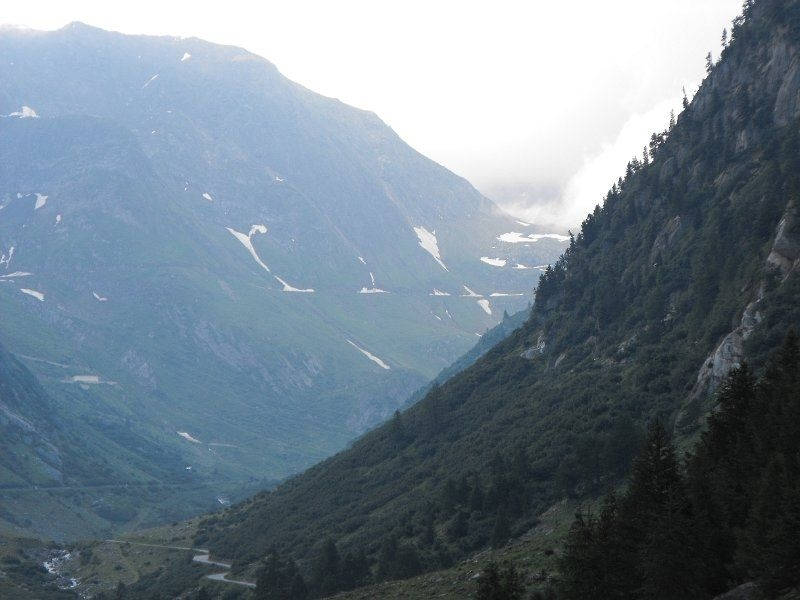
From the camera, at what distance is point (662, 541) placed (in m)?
41.9

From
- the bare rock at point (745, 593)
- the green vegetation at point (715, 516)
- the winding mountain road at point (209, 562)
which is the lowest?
the bare rock at point (745, 593)

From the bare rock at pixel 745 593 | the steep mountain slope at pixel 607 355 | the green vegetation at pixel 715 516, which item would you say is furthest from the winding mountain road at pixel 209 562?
the bare rock at pixel 745 593

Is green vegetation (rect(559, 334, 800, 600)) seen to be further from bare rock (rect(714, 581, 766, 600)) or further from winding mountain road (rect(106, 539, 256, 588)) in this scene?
winding mountain road (rect(106, 539, 256, 588))

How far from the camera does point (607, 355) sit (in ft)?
391

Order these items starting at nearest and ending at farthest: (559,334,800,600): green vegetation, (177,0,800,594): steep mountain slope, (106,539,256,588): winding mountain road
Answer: (559,334,800,600): green vegetation < (177,0,800,594): steep mountain slope < (106,539,256,588): winding mountain road

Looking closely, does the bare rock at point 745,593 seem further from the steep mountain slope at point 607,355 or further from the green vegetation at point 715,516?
the steep mountain slope at point 607,355

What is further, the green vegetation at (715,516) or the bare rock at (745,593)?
the green vegetation at (715,516)

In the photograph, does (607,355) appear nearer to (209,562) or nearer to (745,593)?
(209,562)

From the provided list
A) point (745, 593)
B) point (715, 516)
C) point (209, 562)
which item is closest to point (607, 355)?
point (209, 562)

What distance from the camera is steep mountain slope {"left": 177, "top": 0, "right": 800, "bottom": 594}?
8631 cm

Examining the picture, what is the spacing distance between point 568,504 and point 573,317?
6257 cm

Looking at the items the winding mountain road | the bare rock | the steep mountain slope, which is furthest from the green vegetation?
the winding mountain road

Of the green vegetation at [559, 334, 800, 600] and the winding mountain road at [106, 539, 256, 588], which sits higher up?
the winding mountain road at [106, 539, 256, 588]

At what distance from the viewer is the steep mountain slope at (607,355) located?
3398 inches
